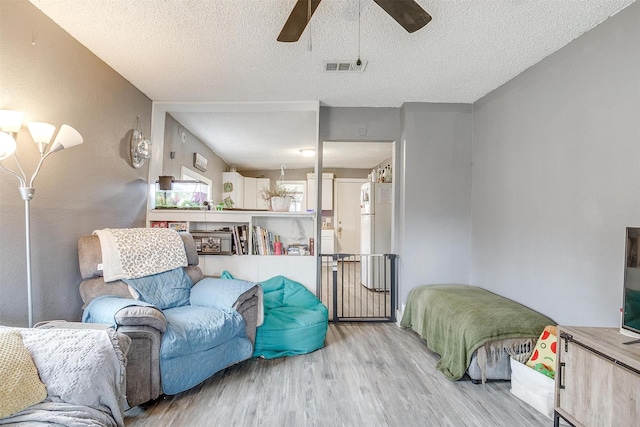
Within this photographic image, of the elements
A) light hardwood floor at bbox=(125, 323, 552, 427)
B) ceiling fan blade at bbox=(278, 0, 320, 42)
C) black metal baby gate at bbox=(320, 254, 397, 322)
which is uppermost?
ceiling fan blade at bbox=(278, 0, 320, 42)

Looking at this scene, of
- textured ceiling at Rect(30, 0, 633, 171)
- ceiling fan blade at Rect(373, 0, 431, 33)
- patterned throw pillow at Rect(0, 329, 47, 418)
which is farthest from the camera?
textured ceiling at Rect(30, 0, 633, 171)

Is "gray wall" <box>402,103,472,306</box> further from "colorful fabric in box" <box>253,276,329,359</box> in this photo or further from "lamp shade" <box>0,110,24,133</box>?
"lamp shade" <box>0,110,24,133</box>

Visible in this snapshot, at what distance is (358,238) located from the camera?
7.89 metres

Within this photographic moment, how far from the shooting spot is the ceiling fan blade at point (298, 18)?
5.13 ft

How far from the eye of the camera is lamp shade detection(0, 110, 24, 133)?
5.71 feet

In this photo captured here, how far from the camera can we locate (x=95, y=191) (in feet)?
8.77

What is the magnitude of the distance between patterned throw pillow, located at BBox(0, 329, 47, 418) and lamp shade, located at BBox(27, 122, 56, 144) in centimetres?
110

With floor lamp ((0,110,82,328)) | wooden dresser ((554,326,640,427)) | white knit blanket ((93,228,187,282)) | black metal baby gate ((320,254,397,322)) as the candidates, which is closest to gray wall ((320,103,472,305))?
black metal baby gate ((320,254,397,322))

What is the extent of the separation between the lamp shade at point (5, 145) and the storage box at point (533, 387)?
10.5 ft

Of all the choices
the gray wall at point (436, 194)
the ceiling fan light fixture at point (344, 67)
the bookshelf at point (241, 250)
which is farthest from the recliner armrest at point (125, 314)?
the gray wall at point (436, 194)

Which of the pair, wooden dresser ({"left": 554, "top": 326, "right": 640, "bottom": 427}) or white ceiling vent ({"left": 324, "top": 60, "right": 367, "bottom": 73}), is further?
white ceiling vent ({"left": 324, "top": 60, "right": 367, "bottom": 73})

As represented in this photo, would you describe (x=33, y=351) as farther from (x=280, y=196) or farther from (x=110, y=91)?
(x=280, y=196)

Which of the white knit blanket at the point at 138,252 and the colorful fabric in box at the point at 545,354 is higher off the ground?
the white knit blanket at the point at 138,252

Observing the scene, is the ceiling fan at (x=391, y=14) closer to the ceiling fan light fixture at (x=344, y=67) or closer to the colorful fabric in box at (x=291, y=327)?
the ceiling fan light fixture at (x=344, y=67)
